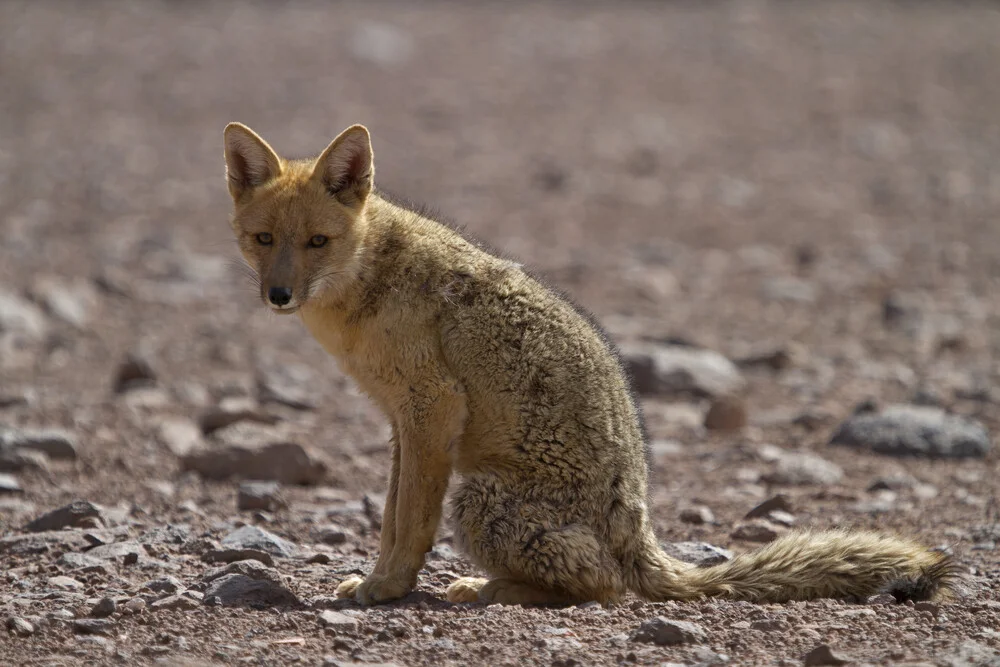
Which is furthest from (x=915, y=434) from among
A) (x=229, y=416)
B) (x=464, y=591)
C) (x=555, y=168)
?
(x=555, y=168)

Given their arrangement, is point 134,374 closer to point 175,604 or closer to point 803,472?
point 175,604

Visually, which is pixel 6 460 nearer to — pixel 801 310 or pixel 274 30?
pixel 801 310

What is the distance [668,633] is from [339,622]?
1591mm

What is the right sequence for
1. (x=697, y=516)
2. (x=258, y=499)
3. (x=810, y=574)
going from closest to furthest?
(x=810, y=574)
(x=697, y=516)
(x=258, y=499)

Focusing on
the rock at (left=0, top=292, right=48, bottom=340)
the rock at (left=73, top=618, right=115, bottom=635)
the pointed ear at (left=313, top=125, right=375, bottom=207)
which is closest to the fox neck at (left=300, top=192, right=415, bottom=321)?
the pointed ear at (left=313, top=125, right=375, bottom=207)

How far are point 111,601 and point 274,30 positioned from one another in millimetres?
23470

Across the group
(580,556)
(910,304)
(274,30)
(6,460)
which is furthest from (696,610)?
(274,30)

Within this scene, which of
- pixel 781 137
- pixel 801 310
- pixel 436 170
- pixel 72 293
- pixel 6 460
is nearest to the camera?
pixel 6 460

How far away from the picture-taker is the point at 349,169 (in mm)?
7270

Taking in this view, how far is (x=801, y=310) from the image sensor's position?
16.0 metres

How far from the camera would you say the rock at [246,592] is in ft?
21.7

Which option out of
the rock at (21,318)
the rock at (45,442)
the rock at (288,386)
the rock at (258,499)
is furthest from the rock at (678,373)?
the rock at (21,318)

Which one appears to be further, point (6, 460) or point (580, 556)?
point (6, 460)

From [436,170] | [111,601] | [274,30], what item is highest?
[274,30]
